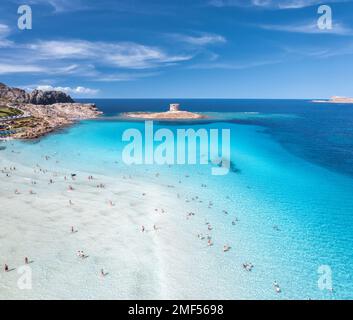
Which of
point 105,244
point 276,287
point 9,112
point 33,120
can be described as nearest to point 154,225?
point 105,244

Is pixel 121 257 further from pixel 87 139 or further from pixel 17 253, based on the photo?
Answer: pixel 87 139

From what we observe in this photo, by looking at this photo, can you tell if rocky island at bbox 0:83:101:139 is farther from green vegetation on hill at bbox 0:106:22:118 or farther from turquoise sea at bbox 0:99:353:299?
turquoise sea at bbox 0:99:353:299

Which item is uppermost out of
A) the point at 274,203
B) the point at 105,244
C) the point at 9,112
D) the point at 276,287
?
the point at 9,112

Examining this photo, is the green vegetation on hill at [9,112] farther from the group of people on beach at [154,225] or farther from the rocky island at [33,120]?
the group of people on beach at [154,225]

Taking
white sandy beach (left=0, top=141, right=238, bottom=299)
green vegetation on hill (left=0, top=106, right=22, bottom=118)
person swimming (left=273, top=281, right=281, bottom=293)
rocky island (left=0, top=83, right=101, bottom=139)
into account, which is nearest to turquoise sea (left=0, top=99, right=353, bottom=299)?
person swimming (left=273, top=281, right=281, bottom=293)

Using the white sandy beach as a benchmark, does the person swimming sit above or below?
below

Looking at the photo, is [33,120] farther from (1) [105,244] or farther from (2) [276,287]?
(2) [276,287]

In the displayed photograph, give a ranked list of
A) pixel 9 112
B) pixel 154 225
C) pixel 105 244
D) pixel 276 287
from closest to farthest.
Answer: pixel 276 287, pixel 105 244, pixel 154 225, pixel 9 112

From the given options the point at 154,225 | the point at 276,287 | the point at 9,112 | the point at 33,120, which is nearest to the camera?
the point at 276,287

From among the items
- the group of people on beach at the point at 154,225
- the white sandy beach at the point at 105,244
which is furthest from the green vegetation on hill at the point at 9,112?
the white sandy beach at the point at 105,244
